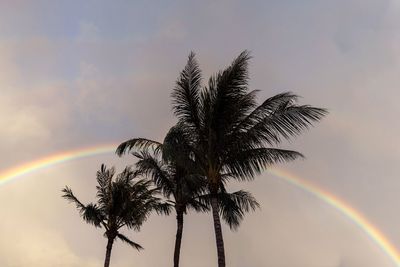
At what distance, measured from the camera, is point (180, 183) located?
96.4 feet

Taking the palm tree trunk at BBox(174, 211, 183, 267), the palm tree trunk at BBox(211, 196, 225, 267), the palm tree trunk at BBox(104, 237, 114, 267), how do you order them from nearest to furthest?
1. the palm tree trunk at BBox(211, 196, 225, 267)
2. the palm tree trunk at BBox(174, 211, 183, 267)
3. the palm tree trunk at BBox(104, 237, 114, 267)

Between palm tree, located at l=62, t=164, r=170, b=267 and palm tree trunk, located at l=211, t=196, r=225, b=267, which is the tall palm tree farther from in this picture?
palm tree, located at l=62, t=164, r=170, b=267

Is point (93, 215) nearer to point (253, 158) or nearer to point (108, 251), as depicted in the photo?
point (108, 251)

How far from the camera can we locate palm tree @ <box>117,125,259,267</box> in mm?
20281

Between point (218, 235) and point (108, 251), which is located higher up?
point (108, 251)

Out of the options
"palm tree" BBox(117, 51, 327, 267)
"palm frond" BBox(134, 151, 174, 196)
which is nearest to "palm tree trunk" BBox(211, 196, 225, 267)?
"palm tree" BBox(117, 51, 327, 267)

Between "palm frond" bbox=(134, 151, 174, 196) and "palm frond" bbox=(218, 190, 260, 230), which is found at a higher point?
"palm frond" bbox=(134, 151, 174, 196)

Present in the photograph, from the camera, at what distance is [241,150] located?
20.3m

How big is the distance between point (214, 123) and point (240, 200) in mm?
4387

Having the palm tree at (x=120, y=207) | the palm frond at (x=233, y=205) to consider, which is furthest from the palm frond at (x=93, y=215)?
the palm frond at (x=233, y=205)

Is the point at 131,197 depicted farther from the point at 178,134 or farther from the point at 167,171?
the point at 178,134

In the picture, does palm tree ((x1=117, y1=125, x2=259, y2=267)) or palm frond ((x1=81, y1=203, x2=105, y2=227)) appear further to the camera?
palm frond ((x1=81, y1=203, x2=105, y2=227))

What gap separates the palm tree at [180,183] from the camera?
20.3m

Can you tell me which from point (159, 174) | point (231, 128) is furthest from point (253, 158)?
point (159, 174)
